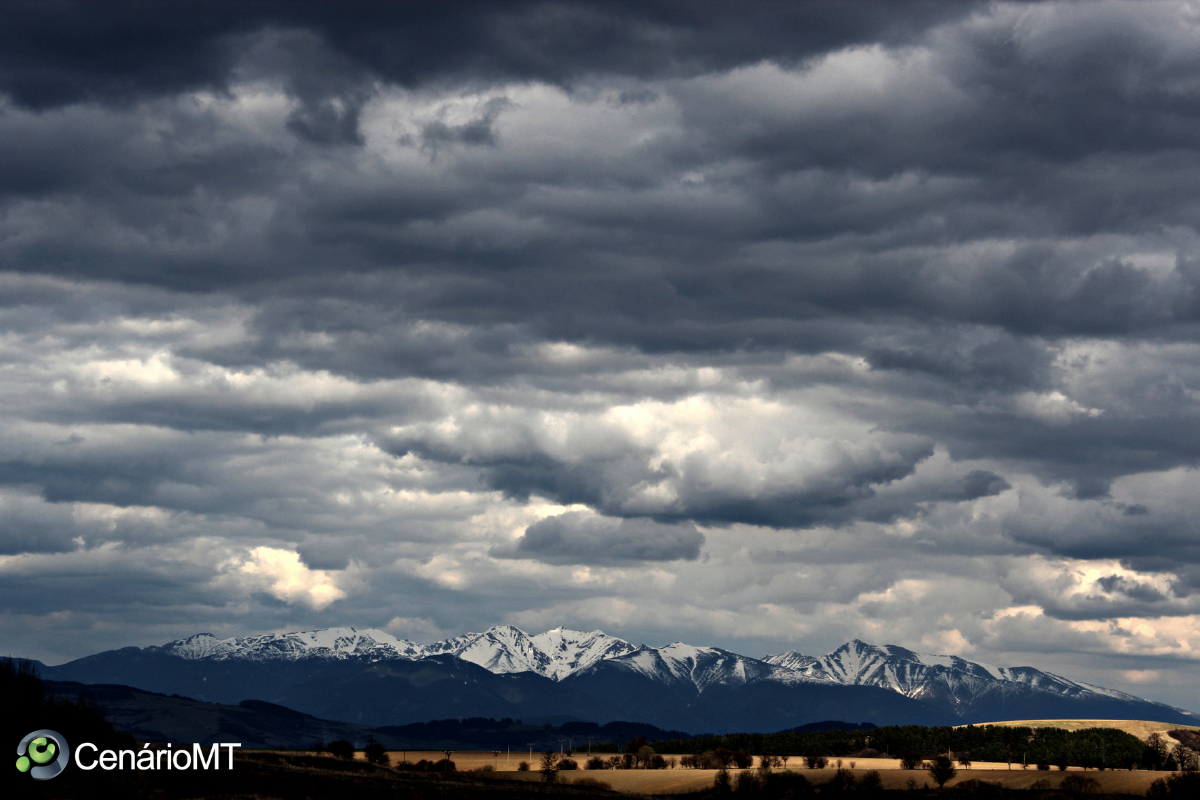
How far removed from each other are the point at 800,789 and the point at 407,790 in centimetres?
8027

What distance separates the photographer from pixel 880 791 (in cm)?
19012

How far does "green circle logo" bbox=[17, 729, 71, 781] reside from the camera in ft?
314

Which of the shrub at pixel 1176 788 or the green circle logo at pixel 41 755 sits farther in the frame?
the shrub at pixel 1176 788

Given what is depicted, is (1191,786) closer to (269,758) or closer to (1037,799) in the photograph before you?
(1037,799)

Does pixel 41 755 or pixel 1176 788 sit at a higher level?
pixel 41 755

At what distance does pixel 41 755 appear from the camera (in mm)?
99188

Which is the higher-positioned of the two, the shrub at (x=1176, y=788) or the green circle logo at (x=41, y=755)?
the green circle logo at (x=41, y=755)

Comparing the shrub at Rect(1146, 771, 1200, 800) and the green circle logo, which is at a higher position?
the green circle logo

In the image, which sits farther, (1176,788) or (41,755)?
(1176,788)

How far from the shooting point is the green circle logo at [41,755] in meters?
95.6

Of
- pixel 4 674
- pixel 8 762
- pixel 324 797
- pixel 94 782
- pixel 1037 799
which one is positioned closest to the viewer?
pixel 8 762

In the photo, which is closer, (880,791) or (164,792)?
(164,792)

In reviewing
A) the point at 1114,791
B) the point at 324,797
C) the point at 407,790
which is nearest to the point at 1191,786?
the point at 1114,791

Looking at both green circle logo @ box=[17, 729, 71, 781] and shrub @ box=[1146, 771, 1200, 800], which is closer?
green circle logo @ box=[17, 729, 71, 781]
